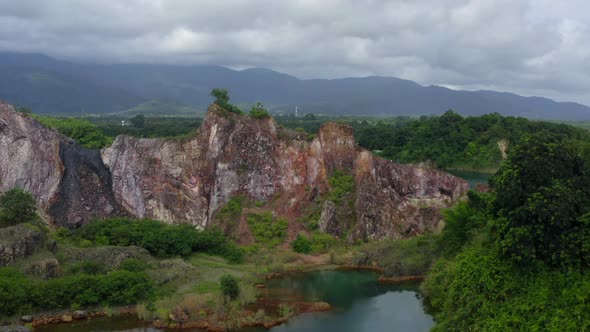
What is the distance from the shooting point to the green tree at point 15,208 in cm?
3756

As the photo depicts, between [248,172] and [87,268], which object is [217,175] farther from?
[87,268]

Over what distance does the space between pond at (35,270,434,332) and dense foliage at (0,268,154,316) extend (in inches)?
48.5

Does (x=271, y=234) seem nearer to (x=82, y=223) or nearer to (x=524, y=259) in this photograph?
(x=82, y=223)

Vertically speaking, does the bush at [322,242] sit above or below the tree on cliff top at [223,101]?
below

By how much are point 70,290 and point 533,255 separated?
22.9 meters

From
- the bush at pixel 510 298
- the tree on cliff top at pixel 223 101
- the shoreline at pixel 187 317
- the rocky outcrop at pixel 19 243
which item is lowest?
the shoreline at pixel 187 317

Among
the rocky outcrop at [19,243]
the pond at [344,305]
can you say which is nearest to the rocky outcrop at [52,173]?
the rocky outcrop at [19,243]

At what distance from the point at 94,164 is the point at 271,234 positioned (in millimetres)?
16977

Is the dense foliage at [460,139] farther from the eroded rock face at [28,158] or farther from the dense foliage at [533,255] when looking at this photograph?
the dense foliage at [533,255]

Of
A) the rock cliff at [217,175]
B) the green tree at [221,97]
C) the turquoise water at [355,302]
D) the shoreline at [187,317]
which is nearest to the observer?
the shoreline at [187,317]

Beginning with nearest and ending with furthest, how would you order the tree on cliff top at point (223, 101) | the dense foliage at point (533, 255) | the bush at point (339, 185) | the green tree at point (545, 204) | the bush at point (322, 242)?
1. the dense foliage at point (533, 255)
2. the green tree at point (545, 204)
3. the bush at point (322, 242)
4. the bush at point (339, 185)
5. the tree on cliff top at point (223, 101)

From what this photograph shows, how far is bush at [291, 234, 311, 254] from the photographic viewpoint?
4194 cm

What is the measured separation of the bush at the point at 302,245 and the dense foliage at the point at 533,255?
18546 millimetres

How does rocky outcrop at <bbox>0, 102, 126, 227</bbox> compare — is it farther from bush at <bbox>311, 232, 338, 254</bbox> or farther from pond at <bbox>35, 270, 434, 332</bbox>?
pond at <bbox>35, 270, 434, 332</bbox>
